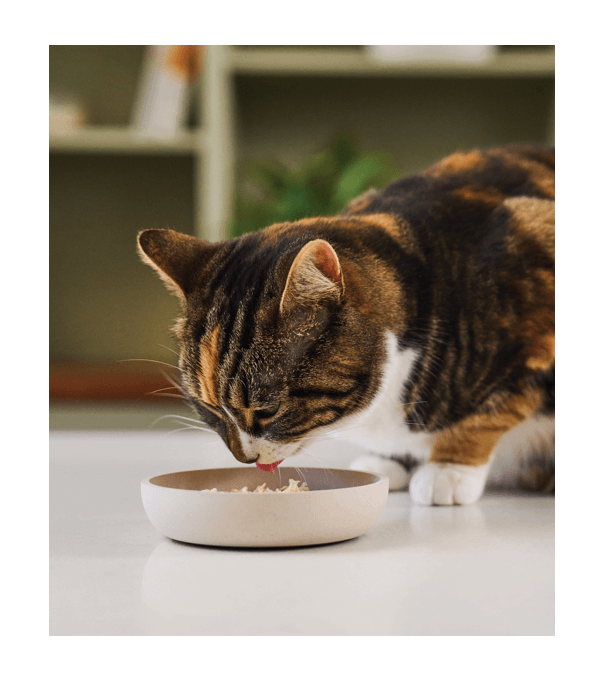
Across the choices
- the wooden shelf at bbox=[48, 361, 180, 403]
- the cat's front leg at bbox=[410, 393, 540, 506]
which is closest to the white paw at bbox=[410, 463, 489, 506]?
the cat's front leg at bbox=[410, 393, 540, 506]

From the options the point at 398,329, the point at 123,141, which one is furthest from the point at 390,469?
the point at 123,141

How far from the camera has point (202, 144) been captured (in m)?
2.66

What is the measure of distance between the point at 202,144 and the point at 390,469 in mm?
1826

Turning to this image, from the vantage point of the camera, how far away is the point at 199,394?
948 millimetres

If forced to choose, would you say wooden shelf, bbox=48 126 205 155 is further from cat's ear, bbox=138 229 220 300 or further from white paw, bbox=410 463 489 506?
white paw, bbox=410 463 489 506

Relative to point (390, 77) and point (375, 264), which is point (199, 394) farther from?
point (390, 77)

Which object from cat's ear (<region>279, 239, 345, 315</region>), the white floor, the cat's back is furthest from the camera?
the cat's back

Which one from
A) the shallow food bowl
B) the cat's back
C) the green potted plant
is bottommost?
the shallow food bowl

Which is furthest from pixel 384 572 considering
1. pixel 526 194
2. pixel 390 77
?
pixel 390 77

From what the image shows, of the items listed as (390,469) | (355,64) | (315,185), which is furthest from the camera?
(355,64)

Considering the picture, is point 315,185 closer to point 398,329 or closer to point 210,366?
point 398,329

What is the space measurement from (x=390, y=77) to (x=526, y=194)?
183 centimetres

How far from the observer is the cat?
2.88 feet

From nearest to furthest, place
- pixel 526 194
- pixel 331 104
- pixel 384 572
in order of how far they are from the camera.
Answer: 1. pixel 384 572
2. pixel 526 194
3. pixel 331 104
